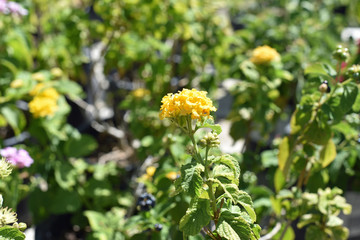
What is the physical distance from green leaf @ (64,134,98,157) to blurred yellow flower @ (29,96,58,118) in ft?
0.61

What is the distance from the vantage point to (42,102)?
1.79 m

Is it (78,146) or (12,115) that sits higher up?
(12,115)

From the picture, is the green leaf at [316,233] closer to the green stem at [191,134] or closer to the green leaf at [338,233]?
the green leaf at [338,233]

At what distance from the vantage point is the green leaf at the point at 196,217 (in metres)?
0.87

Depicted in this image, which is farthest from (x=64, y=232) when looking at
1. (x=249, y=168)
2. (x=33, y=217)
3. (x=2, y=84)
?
(x=249, y=168)

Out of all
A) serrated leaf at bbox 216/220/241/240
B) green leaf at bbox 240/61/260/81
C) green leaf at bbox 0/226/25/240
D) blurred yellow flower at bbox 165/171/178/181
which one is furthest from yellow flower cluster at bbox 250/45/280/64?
green leaf at bbox 0/226/25/240

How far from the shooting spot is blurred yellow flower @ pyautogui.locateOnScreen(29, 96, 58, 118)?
5.84 ft

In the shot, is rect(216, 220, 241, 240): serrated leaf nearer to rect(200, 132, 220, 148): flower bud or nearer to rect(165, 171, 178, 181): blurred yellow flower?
rect(200, 132, 220, 148): flower bud

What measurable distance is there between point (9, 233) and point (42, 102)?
1055mm

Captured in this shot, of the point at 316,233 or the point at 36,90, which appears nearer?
the point at 316,233

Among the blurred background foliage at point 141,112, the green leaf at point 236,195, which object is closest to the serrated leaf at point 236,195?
the green leaf at point 236,195

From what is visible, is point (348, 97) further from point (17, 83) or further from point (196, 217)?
point (17, 83)

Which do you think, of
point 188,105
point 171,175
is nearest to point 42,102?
point 171,175

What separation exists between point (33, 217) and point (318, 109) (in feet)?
4.13
